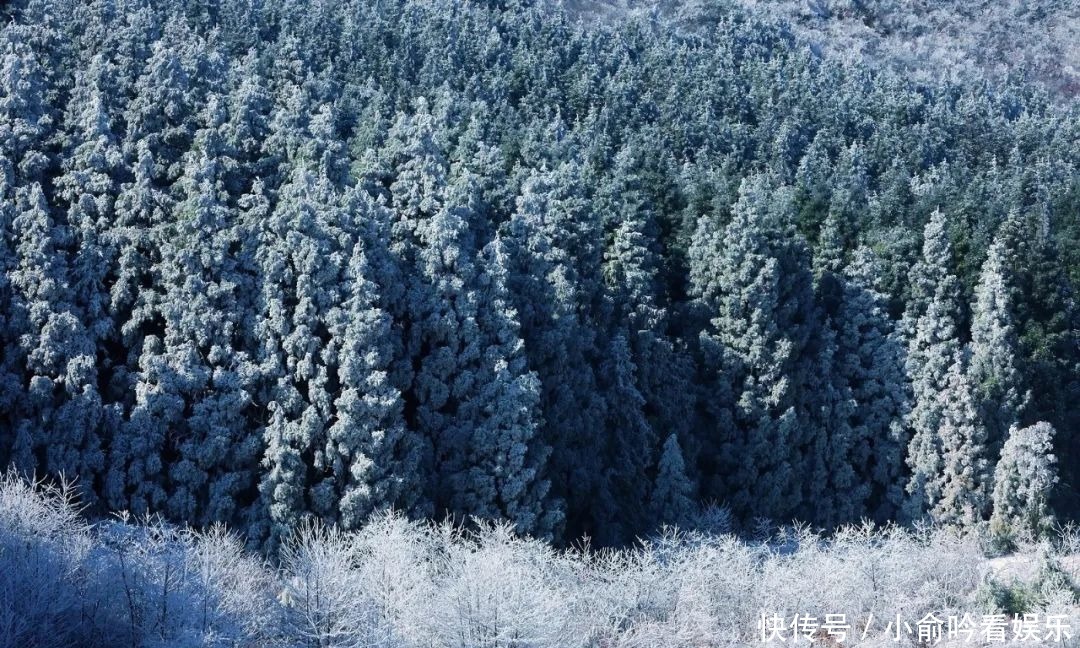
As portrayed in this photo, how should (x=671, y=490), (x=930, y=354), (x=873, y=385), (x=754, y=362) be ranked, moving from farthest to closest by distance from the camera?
(x=873, y=385), (x=930, y=354), (x=754, y=362), (x=671, y=490)

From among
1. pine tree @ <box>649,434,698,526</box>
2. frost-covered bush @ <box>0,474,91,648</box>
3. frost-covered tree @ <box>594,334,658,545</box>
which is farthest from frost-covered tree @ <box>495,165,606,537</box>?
frost-covered bush @ <box>0,474,91,648</box>

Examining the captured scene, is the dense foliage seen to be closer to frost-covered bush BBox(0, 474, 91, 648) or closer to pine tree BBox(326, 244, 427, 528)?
pine tree BBox(326, 244, 427, 528)

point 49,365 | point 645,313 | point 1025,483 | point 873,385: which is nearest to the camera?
point 49,365

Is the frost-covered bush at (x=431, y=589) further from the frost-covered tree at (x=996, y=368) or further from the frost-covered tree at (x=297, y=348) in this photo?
the frost-covered tree at (x=996, y=368)

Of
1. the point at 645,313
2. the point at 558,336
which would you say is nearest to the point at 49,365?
the point at 558,336

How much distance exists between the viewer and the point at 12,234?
3678 cm

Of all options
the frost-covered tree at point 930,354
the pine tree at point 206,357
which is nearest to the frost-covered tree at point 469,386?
the pine tree at point 206,357

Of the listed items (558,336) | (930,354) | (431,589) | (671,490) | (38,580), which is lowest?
(671,490)

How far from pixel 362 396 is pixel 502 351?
460 cm

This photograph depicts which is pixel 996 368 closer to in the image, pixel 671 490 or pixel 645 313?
pixel 645 313

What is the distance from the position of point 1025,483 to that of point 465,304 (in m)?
21.7

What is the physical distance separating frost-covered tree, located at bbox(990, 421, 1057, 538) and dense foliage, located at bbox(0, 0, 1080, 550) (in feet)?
0.43

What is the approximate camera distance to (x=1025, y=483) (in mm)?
47250

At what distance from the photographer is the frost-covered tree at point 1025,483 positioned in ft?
154
